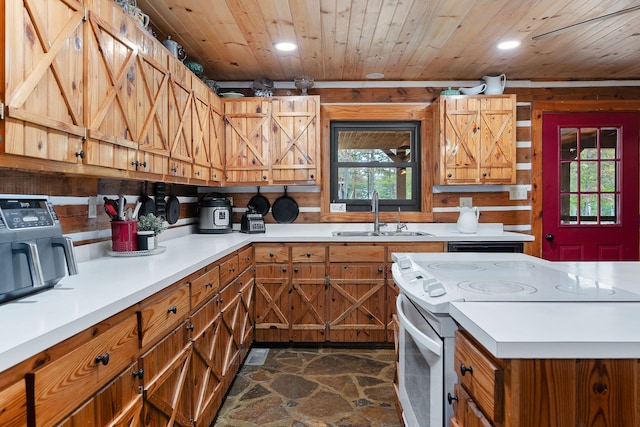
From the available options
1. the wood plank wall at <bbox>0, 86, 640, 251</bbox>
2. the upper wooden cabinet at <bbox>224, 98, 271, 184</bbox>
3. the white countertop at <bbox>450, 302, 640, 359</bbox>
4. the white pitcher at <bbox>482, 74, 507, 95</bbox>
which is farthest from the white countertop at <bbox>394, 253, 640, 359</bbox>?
the white pitcher at <bbox>482, 74, 507, 95</bbox>

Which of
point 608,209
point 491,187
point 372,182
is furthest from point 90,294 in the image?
point 608,209

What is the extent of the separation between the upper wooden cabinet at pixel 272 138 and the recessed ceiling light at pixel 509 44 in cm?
153

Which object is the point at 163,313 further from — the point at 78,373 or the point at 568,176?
the point at 568,176

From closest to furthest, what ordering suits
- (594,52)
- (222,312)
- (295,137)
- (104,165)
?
(104,165) < (222,312) < (594,52) < (295,137)

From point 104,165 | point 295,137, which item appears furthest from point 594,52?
point 104,165

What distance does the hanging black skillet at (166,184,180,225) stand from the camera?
3.08 metres

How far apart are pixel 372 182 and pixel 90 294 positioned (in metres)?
3.03

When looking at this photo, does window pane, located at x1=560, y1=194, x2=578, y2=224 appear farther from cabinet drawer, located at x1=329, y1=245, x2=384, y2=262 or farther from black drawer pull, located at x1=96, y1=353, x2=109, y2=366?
black drawer pull, located at x1=96, y1=353, x2=109, y2=366

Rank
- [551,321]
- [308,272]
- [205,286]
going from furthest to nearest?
[308,272] < [205,286] < [551,321]

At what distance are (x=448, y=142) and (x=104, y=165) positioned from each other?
2832 millimetres

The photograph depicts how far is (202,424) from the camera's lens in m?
1.94

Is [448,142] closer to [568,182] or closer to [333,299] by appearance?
[568,182]

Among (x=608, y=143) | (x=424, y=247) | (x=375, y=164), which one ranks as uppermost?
(x=608, y=143)

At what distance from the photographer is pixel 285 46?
3.01 metres
